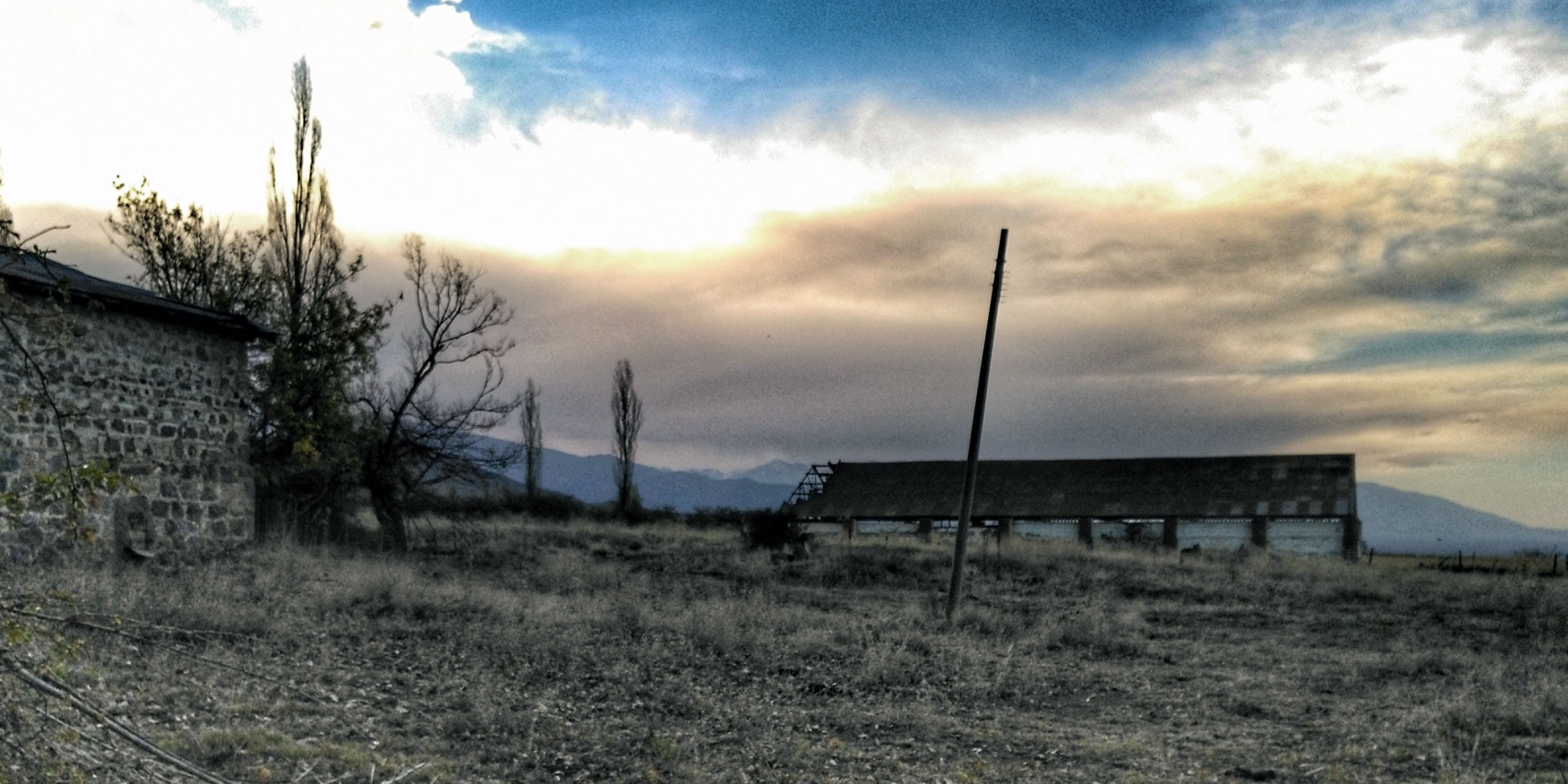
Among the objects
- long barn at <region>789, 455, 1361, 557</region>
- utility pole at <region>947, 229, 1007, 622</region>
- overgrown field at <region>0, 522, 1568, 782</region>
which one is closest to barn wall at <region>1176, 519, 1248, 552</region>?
long barn at <region>789, 455, 1361, 557</region>

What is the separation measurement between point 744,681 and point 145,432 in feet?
34.3

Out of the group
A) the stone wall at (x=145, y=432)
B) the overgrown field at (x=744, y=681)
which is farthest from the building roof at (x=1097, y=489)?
the stone wall at (x=145, y=432)

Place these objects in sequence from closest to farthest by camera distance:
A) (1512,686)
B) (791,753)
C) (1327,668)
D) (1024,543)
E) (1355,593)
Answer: (791,753) → (1512,686) → (1327,668) → (1355,593) → (1024,543)

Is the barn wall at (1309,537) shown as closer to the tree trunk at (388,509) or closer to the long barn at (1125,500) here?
the long barn at (1125,500)

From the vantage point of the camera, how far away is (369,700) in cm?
1054

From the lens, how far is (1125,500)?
45969 mm

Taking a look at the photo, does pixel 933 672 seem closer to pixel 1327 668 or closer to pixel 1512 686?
pixel 1327 668

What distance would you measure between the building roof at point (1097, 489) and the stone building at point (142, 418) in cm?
2918

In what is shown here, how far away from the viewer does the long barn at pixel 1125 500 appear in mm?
42719

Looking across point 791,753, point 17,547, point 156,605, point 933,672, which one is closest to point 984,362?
point 933,672

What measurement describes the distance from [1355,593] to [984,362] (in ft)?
36.1

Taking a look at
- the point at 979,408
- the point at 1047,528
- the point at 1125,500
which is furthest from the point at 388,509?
the point at 1125,500

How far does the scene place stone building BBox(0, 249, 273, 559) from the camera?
1530 cm

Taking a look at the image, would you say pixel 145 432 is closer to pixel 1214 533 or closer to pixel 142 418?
pixel 142 418
